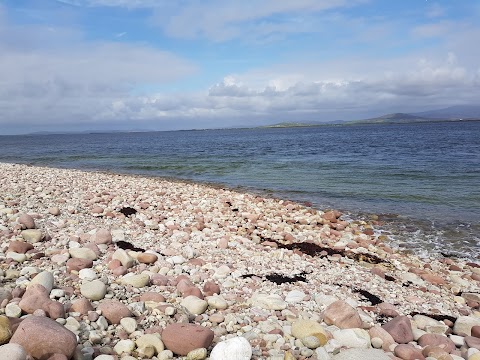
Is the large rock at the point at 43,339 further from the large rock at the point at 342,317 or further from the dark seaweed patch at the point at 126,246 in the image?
the dark seaweed patch at the point at 126,246

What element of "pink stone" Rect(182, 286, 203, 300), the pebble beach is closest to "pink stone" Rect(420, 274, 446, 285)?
the pebble beach

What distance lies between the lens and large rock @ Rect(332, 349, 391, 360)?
3680mm

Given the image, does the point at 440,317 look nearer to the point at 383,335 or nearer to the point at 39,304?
Result: the point at 383,335

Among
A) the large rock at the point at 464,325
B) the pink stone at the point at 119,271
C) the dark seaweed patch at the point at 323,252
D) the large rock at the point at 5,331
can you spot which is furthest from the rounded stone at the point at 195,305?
the dark seaweed patch at the point at 323,252

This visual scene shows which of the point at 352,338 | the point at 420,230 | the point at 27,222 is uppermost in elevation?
the point at 27,222

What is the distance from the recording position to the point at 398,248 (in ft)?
31.3

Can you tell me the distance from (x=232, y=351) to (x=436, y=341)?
261 cm

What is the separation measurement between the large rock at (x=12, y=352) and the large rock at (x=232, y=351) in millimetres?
1618

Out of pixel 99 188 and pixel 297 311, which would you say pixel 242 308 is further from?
pixel 99 188

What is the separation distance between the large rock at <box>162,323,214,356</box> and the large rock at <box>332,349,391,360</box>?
136 cm

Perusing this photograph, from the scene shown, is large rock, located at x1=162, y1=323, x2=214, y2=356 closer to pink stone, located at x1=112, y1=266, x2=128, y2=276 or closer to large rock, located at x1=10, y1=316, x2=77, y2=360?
large rock, located at x1=10, y1=316, x2=77, y2=360

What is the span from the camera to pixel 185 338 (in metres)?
3.68

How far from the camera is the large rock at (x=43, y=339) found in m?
3.06

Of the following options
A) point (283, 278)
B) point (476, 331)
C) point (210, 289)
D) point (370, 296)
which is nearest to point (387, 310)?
point (370, 296)
